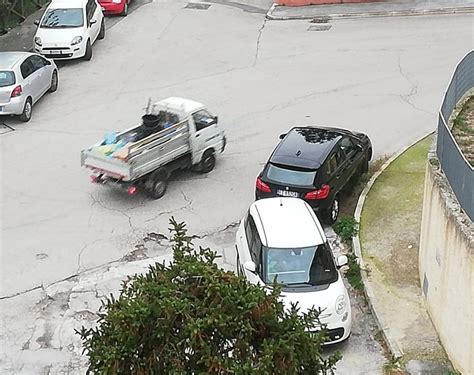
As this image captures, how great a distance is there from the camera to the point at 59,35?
2508 centimetres

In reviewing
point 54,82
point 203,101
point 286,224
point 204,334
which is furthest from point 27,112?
point 204,334

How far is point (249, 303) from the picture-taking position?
6.96 metres

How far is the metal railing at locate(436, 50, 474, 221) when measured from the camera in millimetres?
11766

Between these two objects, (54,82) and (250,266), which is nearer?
(250,266)

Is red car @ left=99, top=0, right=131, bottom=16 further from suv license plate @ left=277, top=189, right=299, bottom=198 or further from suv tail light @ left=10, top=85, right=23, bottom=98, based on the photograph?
suv license plate @ left=277, top=189, right=299, bottom=198

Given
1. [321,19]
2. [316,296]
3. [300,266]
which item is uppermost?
[300,266]

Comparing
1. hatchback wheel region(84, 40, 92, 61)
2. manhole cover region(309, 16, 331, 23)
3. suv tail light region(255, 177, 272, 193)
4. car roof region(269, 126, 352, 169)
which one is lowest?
manhole cover region(309, 16, 331, 23)

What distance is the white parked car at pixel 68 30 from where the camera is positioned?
81.8 feet

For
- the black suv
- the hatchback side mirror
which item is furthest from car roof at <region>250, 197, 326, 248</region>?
the black suv

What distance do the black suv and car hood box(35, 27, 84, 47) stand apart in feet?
33.9

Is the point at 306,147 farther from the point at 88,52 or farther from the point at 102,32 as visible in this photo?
the point at 102,32

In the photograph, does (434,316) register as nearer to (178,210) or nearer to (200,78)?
(178,210)

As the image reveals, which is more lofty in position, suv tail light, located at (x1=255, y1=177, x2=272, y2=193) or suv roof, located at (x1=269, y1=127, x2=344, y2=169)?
suv roof, located at (x1=269, y1=127, x2=344, y2=169)

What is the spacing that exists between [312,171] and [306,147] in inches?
30.4
